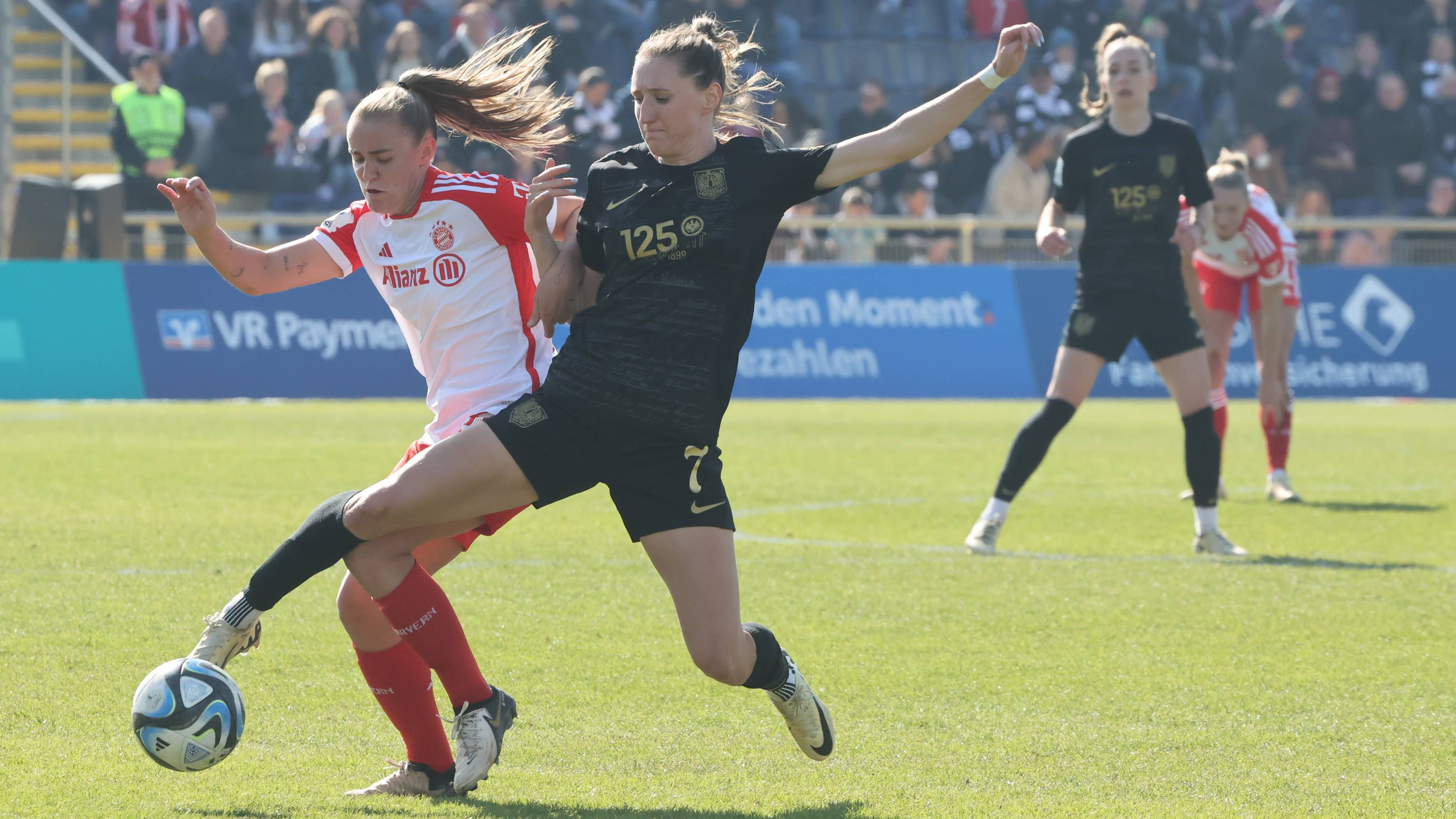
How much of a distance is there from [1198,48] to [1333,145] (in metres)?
2.37

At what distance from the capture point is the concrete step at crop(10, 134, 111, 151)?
70.4 ft

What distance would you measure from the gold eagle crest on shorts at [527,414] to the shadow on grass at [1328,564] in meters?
4.33

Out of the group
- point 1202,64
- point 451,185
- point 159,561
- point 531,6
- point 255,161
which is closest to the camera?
point 451,185

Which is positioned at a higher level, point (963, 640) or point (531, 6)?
point (531, 6)

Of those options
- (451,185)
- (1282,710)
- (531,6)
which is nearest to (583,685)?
(451,185)

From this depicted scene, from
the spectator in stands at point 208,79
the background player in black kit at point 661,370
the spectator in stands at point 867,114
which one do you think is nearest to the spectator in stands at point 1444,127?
the spectator in stands at point 867,114

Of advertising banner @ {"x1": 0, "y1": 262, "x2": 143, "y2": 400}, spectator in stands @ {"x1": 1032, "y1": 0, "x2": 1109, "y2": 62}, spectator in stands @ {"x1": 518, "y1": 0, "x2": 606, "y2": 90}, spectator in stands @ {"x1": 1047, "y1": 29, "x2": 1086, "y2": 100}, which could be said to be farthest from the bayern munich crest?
spectator in stands @ {"x1": 1032, "y1": 0, "x2": 1109, "y2": 62}

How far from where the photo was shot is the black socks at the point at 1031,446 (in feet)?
24.6

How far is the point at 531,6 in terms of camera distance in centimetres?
2114

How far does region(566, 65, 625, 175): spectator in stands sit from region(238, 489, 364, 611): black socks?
50.2 feet

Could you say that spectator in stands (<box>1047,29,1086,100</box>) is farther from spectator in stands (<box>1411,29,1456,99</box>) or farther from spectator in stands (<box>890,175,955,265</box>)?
spectator in stands (<box>1411,29,1456,99</box>)

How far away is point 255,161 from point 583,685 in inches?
612

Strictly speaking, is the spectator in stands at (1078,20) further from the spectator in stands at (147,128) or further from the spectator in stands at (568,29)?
the spectator in stands at (147,128)

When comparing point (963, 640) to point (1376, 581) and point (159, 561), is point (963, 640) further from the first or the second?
point (159, 561)
